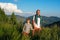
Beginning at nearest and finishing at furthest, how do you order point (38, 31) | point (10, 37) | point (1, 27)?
point (10, 37) < point (1, 27) < point (38, 31)

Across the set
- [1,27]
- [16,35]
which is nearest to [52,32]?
[1,27]

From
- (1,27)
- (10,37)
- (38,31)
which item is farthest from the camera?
(38,31)

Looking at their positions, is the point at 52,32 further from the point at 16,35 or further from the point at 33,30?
the point at 16,35

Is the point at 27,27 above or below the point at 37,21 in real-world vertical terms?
below

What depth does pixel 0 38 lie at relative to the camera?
11844mm

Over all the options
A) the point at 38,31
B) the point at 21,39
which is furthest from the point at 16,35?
the point at 38,31

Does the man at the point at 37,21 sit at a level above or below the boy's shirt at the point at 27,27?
above

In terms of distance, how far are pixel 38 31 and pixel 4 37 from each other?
410 centimetres

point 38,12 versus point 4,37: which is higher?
point 38,12

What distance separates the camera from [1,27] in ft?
47.6

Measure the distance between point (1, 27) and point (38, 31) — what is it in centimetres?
227

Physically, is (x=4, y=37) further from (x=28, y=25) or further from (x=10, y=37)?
(x=28, y=25)

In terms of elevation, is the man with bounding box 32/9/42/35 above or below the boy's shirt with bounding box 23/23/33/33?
above

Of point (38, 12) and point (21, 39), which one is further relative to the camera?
point (38, 12)
